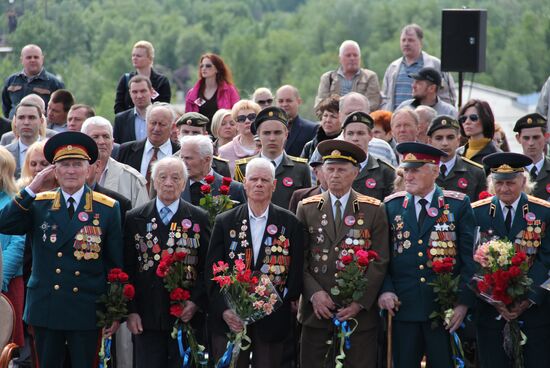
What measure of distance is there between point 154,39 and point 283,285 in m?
94.0

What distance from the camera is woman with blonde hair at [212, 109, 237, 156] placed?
37.1 ft

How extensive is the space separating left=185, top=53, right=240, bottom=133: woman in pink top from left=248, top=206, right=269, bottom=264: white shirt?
477cm

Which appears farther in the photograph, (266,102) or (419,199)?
(266,102)

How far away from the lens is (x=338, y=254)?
776 centimetres

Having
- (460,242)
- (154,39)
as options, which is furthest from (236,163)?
(154,39)

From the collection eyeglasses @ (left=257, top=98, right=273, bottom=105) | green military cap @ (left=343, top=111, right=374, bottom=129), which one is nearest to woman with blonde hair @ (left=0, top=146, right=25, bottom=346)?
green military cap @ (left=343, top=111, right=374, bottom=129)

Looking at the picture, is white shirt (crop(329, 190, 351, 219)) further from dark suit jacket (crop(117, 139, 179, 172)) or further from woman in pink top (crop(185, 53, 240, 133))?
woman in pink top (crop(185, 53, 240, 133))

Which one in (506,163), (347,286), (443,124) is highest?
(443,124)

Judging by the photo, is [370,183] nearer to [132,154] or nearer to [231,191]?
[231,191]

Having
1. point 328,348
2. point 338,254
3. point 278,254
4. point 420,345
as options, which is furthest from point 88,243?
point 420,345

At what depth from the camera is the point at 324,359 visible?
781cm

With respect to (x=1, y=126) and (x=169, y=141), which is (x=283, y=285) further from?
(x=1, y=126)

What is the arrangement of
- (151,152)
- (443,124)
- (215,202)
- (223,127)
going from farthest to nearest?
(223,127) → (151,152) → (443,124) → (215,202)

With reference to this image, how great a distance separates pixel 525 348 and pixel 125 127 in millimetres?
5452
